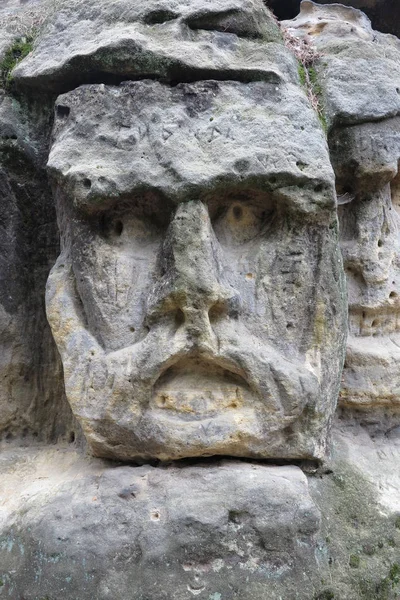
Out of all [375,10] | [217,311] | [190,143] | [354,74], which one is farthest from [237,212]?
[375,10]

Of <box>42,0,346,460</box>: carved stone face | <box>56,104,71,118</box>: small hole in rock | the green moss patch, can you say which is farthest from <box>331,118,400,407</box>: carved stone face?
the green moss patch

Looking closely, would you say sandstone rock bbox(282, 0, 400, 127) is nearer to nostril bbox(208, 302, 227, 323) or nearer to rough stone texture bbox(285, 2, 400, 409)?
rough stone texture bbox(285, 2, 400, 409)

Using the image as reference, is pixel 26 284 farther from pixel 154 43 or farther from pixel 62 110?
pixel 154 43

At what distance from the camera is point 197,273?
6.49 feet

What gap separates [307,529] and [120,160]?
131 centimetres

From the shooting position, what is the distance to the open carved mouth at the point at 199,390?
78.2 inches

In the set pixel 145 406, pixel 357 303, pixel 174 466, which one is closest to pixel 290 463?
pixel 174 466

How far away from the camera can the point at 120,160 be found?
2.10m

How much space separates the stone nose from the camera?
1.96m

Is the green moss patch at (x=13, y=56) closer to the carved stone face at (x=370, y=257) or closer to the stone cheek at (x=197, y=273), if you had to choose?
the stone cheek at (x=197, y=273)

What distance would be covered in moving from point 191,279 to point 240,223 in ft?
1.23

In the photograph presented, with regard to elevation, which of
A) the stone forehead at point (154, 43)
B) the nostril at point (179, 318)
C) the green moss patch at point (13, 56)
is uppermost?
the stone forehead at point (154, 43)

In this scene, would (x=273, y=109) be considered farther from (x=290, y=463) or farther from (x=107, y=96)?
(x=290, y=463)

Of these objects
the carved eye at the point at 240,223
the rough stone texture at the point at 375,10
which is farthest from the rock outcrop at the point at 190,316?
the rough stone texture at the point at 375,10
